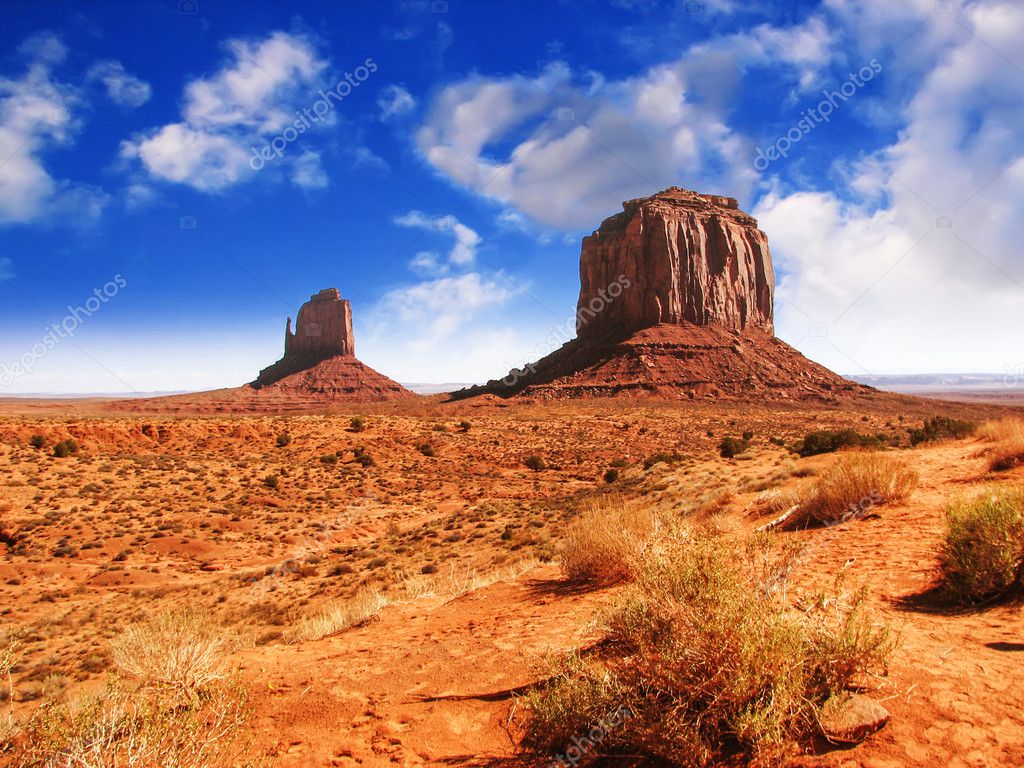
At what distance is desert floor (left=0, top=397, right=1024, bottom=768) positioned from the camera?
4074mm

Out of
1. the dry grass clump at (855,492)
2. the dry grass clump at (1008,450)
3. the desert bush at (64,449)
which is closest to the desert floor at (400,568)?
the dry grass clump at (855,492)

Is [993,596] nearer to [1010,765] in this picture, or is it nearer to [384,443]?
[1010,765]

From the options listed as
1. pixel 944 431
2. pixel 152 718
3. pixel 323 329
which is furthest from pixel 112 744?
pixel 323 329

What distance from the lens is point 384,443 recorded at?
37.1 m

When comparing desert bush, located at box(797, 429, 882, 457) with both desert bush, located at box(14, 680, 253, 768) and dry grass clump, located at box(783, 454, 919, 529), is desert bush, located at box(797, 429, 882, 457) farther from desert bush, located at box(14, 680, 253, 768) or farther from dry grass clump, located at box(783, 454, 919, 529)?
desert bush, located at box(14, 680, 253, 768)

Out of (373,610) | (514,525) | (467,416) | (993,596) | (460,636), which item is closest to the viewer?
(993,596)

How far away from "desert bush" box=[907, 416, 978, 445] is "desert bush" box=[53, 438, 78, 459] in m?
38.7

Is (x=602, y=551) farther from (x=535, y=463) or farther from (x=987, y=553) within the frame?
(x=535, y=463)

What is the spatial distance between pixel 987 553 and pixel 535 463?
2680cm

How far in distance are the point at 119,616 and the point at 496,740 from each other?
12.3m

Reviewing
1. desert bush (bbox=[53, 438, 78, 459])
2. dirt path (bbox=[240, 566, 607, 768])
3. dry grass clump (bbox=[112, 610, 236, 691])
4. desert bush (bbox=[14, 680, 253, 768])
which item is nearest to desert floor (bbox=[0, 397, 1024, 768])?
dirt path (bbox=[240, 566, 607, 768])

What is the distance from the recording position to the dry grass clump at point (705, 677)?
301cm

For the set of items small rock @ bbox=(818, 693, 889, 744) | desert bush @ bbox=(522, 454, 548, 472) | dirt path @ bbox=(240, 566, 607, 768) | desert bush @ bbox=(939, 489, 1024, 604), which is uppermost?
desert bush @ bbox=(939, 489, 1024, 604)

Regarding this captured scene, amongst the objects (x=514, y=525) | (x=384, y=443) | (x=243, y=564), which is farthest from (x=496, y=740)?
(x=384, y=443)
